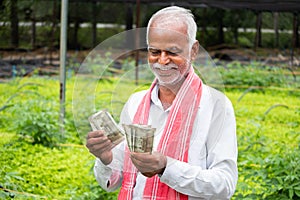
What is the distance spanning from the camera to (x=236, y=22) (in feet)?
54.0

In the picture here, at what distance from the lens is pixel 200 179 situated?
2078 mm

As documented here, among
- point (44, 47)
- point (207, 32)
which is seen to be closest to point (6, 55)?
point (44, 47)

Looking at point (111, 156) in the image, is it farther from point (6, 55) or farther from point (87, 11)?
point (87, 11)

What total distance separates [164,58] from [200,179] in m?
0.41

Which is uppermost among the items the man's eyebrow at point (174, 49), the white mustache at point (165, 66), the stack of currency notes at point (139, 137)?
the man's eyebrow at point (174, 49)

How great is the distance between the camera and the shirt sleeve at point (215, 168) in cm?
206

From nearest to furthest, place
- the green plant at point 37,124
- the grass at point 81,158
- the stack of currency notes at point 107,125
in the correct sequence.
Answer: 1. the stack of currency notes at point 107,125
2. the grass at point 81,158
3. the green plant at point 37,124

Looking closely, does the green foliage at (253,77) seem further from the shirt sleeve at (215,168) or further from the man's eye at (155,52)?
the man's eye at (155,52)

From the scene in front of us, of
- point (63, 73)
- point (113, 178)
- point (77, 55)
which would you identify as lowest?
point (77, 55)

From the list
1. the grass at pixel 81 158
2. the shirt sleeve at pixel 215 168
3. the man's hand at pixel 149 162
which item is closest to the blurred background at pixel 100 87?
the grass at pixel 81 158

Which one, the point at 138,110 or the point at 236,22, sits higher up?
the point at 138,110

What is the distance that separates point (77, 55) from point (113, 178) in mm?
12633

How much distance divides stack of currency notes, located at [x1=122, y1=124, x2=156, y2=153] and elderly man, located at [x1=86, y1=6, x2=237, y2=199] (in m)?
0.03

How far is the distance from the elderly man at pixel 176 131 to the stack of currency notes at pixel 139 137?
0.09 feet
